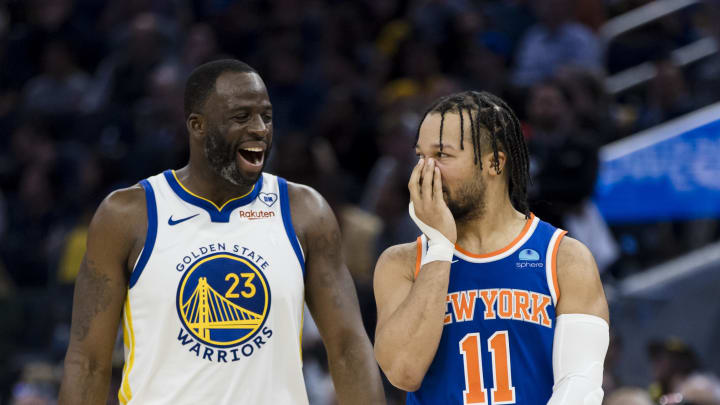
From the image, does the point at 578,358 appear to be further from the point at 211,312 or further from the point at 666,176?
the point at 666,176

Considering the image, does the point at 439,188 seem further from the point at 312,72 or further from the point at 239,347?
the point at 312,72

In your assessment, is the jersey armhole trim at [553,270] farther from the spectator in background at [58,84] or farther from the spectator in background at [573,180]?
the spectator in background at [58,84]

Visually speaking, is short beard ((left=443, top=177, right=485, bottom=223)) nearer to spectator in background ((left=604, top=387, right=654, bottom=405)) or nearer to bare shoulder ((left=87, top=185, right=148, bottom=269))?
bare shoulder ((left=87, top=185, right=148, bottom=269))

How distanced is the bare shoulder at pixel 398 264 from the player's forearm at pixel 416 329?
0.19 metres

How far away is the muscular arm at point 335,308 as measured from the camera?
13.6 ft

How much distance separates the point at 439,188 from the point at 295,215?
0.87 m

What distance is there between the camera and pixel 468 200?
11.6ft

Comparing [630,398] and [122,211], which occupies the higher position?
[122,211]

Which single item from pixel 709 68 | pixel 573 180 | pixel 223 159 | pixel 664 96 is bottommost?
pixel 223 159

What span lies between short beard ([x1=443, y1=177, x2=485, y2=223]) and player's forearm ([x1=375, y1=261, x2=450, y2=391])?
0.24 m

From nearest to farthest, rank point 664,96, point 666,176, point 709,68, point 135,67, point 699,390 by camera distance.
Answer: point 699,390
point 666,176
point 664,96
point 709,68
point 135,67

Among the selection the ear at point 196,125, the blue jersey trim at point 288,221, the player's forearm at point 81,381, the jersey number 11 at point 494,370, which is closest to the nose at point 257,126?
the ear at point 196,125

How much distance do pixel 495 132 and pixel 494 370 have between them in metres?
0.77

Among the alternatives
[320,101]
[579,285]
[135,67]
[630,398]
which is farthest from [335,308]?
[135,67]
